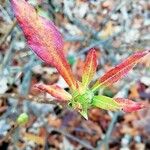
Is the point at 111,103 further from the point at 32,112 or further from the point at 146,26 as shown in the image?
the point at 146,26

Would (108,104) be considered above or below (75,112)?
below

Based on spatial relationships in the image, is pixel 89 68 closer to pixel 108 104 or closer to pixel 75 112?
pixel 108 104

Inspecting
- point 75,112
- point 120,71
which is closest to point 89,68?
point 120,71

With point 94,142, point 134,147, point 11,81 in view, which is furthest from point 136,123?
point 11,81

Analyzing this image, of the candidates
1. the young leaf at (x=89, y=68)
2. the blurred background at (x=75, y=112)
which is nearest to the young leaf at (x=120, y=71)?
the young leaf at (x=89, y=68)

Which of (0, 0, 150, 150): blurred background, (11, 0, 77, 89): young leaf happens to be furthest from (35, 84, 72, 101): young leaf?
(0, 0, 150, 150): blurred background

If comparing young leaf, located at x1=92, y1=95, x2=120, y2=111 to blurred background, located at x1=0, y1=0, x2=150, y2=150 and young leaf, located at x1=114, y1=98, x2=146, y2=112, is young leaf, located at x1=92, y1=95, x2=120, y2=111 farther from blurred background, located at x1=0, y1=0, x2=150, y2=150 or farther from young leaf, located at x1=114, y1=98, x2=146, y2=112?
blurred background, located at x1=0, y1=0, x2=150, y2=150

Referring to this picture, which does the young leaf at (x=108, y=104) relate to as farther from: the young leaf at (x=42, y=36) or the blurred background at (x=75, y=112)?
the blurred background at (x=75, y=112)
